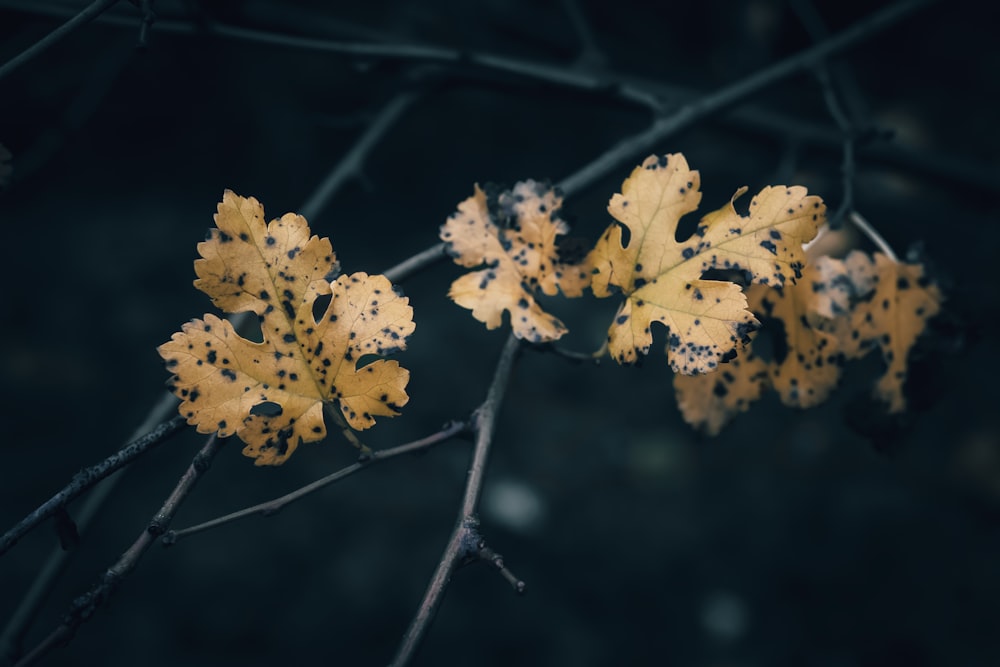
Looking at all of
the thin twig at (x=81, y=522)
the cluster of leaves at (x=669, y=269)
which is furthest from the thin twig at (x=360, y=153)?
the cluster of leaves at (x=669, y=269)

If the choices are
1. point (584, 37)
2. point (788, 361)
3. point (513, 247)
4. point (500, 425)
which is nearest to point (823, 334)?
point (788, 361)

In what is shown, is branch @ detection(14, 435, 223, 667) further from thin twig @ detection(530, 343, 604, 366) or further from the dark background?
→ the dark background

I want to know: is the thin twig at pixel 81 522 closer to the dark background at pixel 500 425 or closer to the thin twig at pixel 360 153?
the thin twig at pixel 360 153

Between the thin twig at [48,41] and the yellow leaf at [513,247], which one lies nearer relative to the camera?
the thin twig at [48,41]

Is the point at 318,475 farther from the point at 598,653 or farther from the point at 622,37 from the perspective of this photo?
the point at 622,37

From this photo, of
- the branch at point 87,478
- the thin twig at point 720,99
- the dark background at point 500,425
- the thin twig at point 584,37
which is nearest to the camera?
the branch at point 87,478

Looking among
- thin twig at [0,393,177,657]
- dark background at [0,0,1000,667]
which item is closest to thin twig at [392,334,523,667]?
thin twig at [0,393,177,657]

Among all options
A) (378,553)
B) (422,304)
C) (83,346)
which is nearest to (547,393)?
(422,304)

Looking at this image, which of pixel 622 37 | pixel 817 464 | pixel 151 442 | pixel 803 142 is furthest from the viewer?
pixel 622 37
